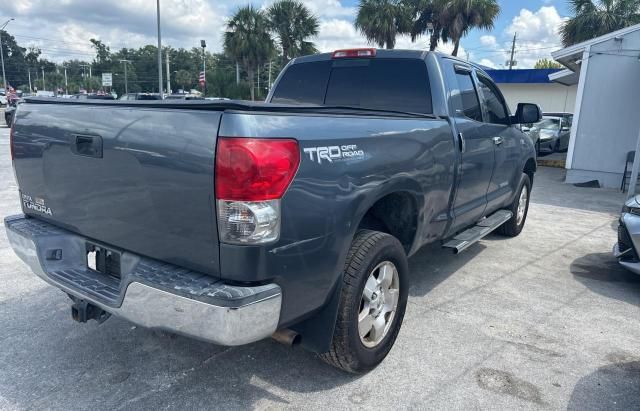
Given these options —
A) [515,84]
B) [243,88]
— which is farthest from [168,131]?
[243,88]

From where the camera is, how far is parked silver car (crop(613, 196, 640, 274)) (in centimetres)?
445

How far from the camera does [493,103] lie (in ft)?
16.7

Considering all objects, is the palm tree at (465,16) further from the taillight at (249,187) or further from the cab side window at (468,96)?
the taillight at (249,187)

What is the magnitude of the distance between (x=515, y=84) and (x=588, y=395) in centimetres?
2714

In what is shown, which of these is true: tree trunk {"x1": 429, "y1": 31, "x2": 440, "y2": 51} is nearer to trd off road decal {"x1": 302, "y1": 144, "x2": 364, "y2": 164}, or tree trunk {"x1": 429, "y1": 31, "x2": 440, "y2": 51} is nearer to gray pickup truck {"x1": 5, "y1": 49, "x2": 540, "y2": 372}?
gray pickup truck {"x1": 5, "y1": 49, "x2": 540, "y2": 372}

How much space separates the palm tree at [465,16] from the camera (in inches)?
934

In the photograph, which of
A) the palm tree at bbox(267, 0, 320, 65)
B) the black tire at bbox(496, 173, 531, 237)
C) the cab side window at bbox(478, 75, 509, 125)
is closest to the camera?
the cab side window at bbox(478, 75, 509, 125)

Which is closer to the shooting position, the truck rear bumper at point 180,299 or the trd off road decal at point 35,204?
the truck rear bumper at point 180,299

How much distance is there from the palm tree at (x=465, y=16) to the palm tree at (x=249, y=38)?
12.0 meters

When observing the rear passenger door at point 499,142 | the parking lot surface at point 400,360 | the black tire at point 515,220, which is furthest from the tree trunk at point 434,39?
the parking lot surface at point 400,360

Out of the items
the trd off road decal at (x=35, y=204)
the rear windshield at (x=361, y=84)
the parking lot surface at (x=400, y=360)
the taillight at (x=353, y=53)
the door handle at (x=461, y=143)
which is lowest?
the parking lot surface at (x=400, y=360)

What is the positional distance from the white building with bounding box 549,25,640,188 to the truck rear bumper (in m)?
11.3

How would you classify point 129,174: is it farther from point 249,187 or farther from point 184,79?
point 184,79

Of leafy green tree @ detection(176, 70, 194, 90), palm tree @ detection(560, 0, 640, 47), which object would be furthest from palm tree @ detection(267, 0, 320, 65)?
leafy green tree @ detection(176, 70, 194, 90)
